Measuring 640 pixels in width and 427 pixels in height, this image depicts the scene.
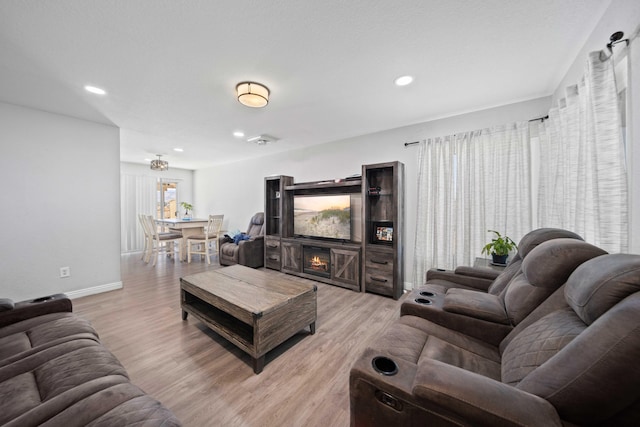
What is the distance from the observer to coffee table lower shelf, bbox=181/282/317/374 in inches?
67.8

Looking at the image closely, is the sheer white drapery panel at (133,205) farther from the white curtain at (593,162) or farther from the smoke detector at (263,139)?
the white curtain at (593,162)

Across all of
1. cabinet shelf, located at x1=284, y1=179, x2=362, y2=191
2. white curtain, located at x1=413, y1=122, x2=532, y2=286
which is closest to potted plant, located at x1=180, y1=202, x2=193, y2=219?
cabinet shelf, located at x1=284, y1=179, x2=362, y2=191

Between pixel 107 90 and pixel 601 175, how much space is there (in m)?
4.15

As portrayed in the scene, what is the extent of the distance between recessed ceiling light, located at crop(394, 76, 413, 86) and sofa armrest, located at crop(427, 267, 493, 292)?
1921 millimetres

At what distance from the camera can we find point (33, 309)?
5.23 ft

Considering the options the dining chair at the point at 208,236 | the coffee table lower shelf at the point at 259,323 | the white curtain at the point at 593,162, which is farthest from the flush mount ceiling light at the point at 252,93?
the dining chair at the point at 208,236

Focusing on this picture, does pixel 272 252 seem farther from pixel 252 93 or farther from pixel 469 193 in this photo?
pixel 469 193

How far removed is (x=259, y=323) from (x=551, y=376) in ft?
5.20

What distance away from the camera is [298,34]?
1627 mm

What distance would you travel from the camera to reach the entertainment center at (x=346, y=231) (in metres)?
3.23

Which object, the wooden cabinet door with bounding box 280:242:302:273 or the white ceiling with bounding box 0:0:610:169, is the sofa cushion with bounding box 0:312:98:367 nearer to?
the white ceiling with bounding box 0:0:610:169

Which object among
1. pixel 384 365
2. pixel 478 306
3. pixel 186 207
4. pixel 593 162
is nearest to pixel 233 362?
pixel 384 365

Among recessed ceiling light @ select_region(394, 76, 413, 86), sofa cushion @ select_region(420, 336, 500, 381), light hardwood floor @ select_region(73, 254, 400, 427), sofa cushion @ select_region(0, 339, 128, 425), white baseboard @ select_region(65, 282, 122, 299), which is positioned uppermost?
recessed ceiling light @ select_region(394, 76, 413, 86)

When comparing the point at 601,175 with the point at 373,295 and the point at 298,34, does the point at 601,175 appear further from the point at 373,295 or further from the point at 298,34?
the point at 373,295
